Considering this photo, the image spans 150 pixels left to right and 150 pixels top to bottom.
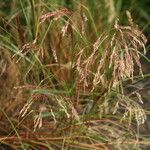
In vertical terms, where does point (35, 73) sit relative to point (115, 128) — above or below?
above

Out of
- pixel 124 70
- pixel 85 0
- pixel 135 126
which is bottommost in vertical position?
pixel 135 126

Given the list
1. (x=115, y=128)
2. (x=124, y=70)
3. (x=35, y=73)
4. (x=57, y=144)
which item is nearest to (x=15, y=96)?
(x=35, y=73)

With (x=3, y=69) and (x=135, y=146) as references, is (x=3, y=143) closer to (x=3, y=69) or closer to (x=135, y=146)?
(x=3, y=69)

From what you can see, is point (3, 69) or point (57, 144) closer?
point (57, 144)

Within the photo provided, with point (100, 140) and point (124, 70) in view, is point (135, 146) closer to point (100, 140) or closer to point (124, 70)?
point (100, 140)

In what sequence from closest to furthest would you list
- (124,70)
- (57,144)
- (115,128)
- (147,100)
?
(124,70) < (57,144) < (115,128) < (147,100)

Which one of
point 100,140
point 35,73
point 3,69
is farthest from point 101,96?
point 3,69

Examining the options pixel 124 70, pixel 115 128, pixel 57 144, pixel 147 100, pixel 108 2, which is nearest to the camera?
pixel 124 70
